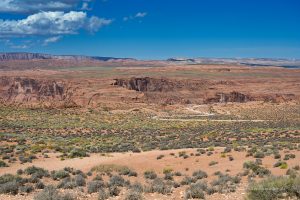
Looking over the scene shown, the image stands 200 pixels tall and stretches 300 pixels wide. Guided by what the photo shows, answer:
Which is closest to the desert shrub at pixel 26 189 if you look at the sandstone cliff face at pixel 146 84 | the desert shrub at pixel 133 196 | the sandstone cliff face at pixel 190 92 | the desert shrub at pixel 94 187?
the desert shrub at pixel 94 187

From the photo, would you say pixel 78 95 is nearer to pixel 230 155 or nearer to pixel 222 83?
pixel 222 83

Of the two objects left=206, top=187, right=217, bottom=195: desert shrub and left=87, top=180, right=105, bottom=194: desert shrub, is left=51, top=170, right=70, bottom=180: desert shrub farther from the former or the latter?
left=206, top=187, right=217, bottom=195: desert shrub

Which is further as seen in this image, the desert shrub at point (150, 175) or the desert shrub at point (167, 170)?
the desert shrub at point (167, 170)

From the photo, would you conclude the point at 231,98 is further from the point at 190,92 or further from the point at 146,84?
the point at 146,84

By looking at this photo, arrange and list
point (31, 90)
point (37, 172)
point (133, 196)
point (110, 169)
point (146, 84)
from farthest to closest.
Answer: point (146, 84) < point (31, 90) < point (110, 169) < point (37, 172) < point (133, 196)

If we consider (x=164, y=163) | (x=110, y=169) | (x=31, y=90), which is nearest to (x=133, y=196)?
(x=110, y=169)

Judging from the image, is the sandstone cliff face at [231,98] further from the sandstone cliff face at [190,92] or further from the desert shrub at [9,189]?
the desert shrub at [9,189]

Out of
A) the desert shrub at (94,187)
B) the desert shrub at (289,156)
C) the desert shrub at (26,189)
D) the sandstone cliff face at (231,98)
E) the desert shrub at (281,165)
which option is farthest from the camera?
the sandstone cliff face at (231,98)

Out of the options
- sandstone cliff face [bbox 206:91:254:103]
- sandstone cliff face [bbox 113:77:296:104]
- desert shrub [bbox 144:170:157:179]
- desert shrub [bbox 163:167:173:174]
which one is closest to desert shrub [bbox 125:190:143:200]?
desert shrub [bbox 144:170:157:179]

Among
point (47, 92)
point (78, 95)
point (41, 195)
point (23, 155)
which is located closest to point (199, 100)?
point (78, 95)
